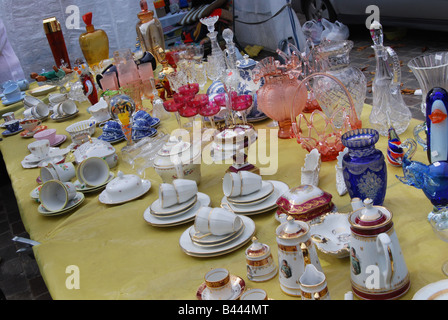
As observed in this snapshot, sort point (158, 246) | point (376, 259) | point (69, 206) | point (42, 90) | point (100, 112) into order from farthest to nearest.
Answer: point (42, 90), point (100, 112), point (69, 206), point (158, 246), point (376, 259)

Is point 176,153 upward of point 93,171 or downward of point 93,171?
upward

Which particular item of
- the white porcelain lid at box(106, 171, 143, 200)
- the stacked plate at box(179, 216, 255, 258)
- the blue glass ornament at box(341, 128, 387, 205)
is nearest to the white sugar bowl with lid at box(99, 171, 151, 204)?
the white porcelain lid at box(106, 171, 143, 200)

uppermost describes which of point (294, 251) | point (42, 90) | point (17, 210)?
point (294, 251)

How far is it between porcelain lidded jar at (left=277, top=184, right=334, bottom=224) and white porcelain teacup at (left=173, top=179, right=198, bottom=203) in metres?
0.30

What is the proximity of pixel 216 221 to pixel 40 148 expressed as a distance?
127cm

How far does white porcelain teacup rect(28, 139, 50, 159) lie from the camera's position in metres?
2.16

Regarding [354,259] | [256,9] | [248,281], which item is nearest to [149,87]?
[248,281]

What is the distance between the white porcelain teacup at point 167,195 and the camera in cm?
142

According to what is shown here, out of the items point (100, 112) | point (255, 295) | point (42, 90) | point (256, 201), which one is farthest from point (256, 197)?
point (42, 90)

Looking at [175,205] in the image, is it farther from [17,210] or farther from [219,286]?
[17,210]

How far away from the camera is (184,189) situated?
1428 millimetres

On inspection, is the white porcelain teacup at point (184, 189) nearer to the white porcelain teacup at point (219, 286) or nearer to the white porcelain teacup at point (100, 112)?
the white porcelain teacup at point (219, 286)

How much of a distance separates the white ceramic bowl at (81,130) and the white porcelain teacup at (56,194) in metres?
0.56

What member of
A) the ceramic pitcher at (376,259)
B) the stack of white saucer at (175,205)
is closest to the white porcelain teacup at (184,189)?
the stack of white saucer at (175,205)
